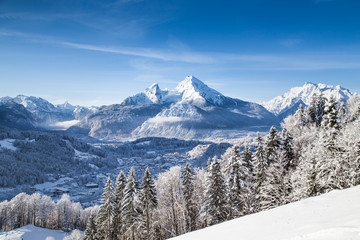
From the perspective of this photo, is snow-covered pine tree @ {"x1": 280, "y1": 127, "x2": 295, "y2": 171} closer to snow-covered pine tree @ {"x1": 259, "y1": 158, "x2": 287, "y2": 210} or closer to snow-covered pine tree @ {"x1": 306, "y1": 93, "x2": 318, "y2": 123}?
snow-covered pine tree @ {"x1": 259, "y1": 158, "x2": 287, "y2": 210}

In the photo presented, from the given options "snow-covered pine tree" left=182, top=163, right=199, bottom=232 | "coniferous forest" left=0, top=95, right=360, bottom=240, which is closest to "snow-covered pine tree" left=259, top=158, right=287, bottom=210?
"coniferous forest" left=0, top=95, right=360, bottom=240

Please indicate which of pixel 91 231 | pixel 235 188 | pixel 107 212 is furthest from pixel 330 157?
pixel 91 231

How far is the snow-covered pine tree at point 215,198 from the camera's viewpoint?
30516 mm

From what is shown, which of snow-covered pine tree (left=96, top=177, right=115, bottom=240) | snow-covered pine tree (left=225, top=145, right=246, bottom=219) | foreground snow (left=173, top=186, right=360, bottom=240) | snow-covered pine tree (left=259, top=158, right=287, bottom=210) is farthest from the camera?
snow-covered pine tree (left=96, top=177, right=115, bottom=240)

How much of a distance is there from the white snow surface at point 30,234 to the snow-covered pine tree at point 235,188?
59876 millimetres

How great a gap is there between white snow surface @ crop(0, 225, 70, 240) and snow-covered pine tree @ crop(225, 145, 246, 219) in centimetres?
5988

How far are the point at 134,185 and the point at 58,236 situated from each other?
61.7 metres

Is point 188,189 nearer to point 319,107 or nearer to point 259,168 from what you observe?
point 259,168

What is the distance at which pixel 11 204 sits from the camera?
250 ft

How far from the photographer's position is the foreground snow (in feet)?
32.7

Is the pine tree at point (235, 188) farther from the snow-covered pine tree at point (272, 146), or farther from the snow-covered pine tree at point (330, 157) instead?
the snow-covered pine tree at point (330, 157)

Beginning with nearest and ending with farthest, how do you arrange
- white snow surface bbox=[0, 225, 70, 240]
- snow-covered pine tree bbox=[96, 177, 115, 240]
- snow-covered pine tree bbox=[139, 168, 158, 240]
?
snow-covered pine tree bbox=[139, 168, 158, 240], snow-covered pine tree bbox=[96, 177, 115, 240], white snow surface bbox=[0, 225, 70, 240]

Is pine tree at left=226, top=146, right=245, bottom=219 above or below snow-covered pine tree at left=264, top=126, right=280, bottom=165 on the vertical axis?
below

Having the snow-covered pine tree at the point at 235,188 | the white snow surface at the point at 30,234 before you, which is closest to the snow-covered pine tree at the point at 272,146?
the snow-covered pine tree at the point at 235,188
